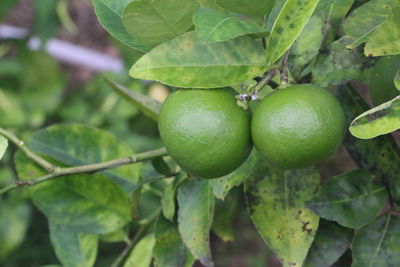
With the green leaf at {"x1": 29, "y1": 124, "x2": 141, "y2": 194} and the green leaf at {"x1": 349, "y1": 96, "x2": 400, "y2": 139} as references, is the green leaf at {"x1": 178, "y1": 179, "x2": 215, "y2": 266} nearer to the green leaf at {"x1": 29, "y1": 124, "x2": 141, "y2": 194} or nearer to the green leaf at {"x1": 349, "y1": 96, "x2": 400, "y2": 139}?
the green leaf at {"x1": 29, "y1": 124, "x2": 141, "y2": 194}

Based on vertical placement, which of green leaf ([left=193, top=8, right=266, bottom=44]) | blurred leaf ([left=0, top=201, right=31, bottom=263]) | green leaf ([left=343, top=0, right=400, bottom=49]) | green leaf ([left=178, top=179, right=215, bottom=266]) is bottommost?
blurred leaf ([left=0, top=201, right=31, bottom=263])

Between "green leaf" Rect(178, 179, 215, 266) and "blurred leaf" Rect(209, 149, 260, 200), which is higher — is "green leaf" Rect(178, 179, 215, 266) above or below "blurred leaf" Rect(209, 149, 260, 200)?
below

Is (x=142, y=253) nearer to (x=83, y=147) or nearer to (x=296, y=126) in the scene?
(x=83, y=147)

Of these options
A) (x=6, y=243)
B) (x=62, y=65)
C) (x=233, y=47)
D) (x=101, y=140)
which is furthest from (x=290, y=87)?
(x=62, y=65)

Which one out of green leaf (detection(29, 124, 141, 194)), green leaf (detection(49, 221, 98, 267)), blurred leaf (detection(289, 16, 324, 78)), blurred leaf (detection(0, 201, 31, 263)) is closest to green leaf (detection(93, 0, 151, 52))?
blurred leaf (detection(289, 16, 324, 78))

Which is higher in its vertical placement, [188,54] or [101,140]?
[188,54]

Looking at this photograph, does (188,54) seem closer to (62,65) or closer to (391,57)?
(391,57)

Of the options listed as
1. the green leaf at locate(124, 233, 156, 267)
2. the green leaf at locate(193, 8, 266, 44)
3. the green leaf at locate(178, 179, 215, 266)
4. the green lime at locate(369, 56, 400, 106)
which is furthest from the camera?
the green leaf at locate(124, 233, 156, 267)

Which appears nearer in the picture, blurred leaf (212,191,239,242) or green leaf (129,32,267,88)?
green leaf (129,32,267,88)
